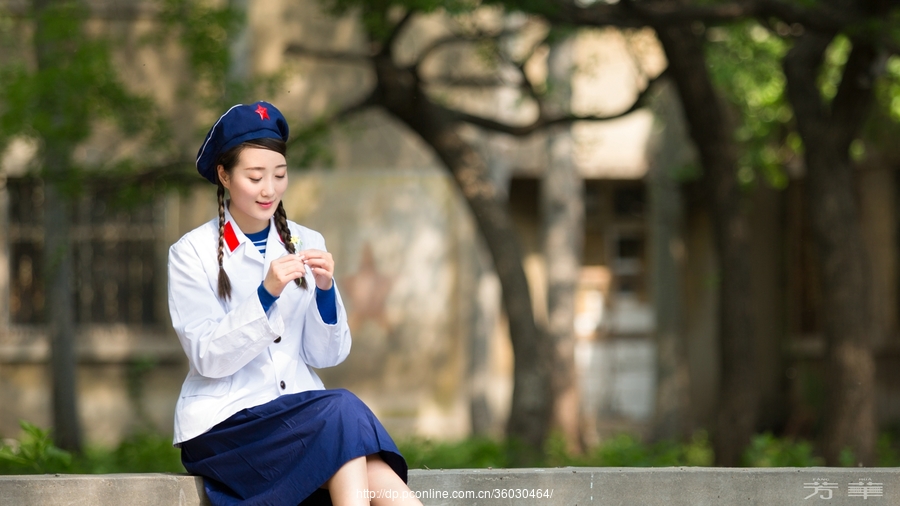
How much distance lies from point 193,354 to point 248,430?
0.28 meters

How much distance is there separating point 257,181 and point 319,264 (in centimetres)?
37

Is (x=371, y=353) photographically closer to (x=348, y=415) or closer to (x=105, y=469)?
(x=105, y=469)

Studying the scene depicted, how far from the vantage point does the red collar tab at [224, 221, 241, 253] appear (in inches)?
127

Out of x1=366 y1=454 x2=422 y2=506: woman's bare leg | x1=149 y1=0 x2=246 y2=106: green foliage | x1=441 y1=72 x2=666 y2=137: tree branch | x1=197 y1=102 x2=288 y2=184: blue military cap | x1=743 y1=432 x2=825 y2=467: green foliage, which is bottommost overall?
x1=743 y1=432 x2=825 y2=467: green foliage

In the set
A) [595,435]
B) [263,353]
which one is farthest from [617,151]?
[263,353]

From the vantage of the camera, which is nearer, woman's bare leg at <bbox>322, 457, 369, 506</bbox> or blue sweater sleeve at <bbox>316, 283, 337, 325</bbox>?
woman's bare leg at <bbox>322, 457, 369, 506</bbox>

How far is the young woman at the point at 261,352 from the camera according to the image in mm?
2975

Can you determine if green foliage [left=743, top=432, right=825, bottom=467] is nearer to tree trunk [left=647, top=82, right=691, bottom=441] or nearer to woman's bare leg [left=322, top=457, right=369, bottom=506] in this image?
tree trunk [left=647, top=82, right=691, bottom=441]

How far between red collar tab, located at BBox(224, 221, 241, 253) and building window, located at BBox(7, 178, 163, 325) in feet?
28.1

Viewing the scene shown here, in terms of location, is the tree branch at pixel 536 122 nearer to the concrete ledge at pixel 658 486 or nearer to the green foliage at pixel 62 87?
the green foliage at pixel 62 87

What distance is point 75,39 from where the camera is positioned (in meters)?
7.55

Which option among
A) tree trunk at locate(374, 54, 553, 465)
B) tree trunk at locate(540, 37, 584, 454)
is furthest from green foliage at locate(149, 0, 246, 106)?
tree trunk at locate(540, 37, 584, 454)

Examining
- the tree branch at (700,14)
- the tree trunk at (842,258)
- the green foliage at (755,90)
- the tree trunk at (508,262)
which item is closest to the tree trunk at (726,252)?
the tree trunk at (842,258)

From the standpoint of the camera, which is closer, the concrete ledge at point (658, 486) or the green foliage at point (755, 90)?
the concrete ledge at point (658, 486)
